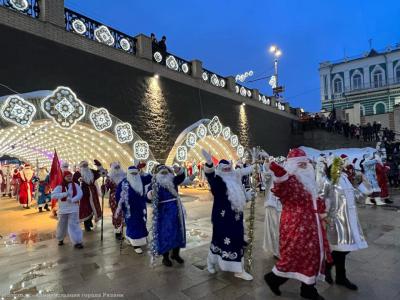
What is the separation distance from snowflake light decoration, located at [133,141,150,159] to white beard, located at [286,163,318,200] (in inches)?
342

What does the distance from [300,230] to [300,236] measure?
0.06 metres

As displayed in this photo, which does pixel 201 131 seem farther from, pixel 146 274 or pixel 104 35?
pixel 146 274

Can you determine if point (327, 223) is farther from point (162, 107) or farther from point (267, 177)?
point (162, 107)

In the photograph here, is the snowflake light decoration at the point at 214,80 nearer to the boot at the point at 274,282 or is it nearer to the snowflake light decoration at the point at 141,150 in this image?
the snowflake light decoration at the point at 141,150

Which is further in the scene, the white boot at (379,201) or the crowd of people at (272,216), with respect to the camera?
the white boot at (379,201)

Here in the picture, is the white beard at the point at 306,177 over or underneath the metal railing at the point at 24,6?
underneath

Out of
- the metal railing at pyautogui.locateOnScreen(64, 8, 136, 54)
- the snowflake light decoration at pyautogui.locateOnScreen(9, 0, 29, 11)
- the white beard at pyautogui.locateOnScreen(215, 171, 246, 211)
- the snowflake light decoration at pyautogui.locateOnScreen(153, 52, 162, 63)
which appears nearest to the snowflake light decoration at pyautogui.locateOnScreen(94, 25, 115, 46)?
the metal railing at pyautogui.locateOnScreen(64, 8, 136, 54)

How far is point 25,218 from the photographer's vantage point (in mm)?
9430

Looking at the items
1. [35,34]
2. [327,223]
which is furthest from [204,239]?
[35,34]

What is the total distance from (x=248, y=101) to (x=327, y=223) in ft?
53.5

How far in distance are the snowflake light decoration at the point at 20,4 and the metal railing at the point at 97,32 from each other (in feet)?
4.10

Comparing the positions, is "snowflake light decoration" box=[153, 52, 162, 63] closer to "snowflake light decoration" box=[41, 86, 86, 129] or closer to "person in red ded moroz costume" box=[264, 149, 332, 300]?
"snowflake light decoration" box=[41, 86, 86, 129]

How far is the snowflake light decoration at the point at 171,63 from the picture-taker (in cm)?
1355

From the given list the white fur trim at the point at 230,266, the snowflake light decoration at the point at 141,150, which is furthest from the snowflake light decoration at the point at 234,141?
the white fur trim at the point at 230,266
